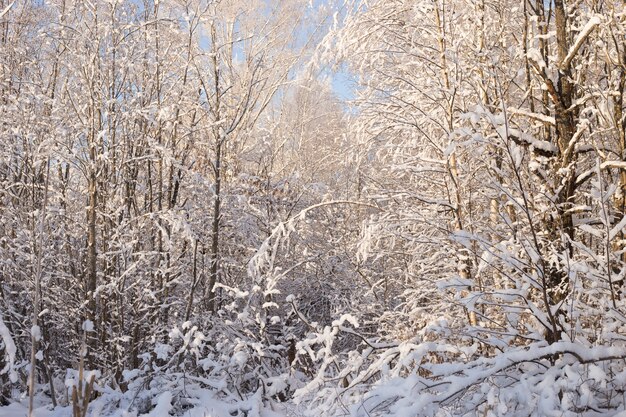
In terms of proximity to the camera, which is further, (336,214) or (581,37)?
(336,214)

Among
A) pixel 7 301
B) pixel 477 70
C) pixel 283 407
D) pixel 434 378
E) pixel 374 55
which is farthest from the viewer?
pixel 7 301

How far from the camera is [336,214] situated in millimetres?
12336

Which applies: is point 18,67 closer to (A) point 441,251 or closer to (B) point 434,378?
(A) point 441,251

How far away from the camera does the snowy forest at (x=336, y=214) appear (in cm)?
300

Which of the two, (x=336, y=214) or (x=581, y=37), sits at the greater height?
(x=581, y=37)

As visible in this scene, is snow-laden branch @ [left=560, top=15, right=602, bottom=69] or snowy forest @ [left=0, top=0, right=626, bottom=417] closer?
snowy forest @ [left=0, top=0, right=626, bottom=417]

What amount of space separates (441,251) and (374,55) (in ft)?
6.78

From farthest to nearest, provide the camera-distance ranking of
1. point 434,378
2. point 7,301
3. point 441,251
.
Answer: point 7,301
point 441,251
point 434,378

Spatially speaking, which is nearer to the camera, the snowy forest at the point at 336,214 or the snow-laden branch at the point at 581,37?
the snowy forest at the point at 336,214

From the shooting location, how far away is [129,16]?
8.23 metres

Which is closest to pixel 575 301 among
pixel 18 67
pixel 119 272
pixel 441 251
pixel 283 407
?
pixel 441 251

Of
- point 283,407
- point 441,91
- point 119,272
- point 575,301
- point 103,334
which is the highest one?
point 441,91

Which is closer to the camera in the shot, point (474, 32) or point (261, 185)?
point (474, 32)

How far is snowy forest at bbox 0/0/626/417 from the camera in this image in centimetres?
300
